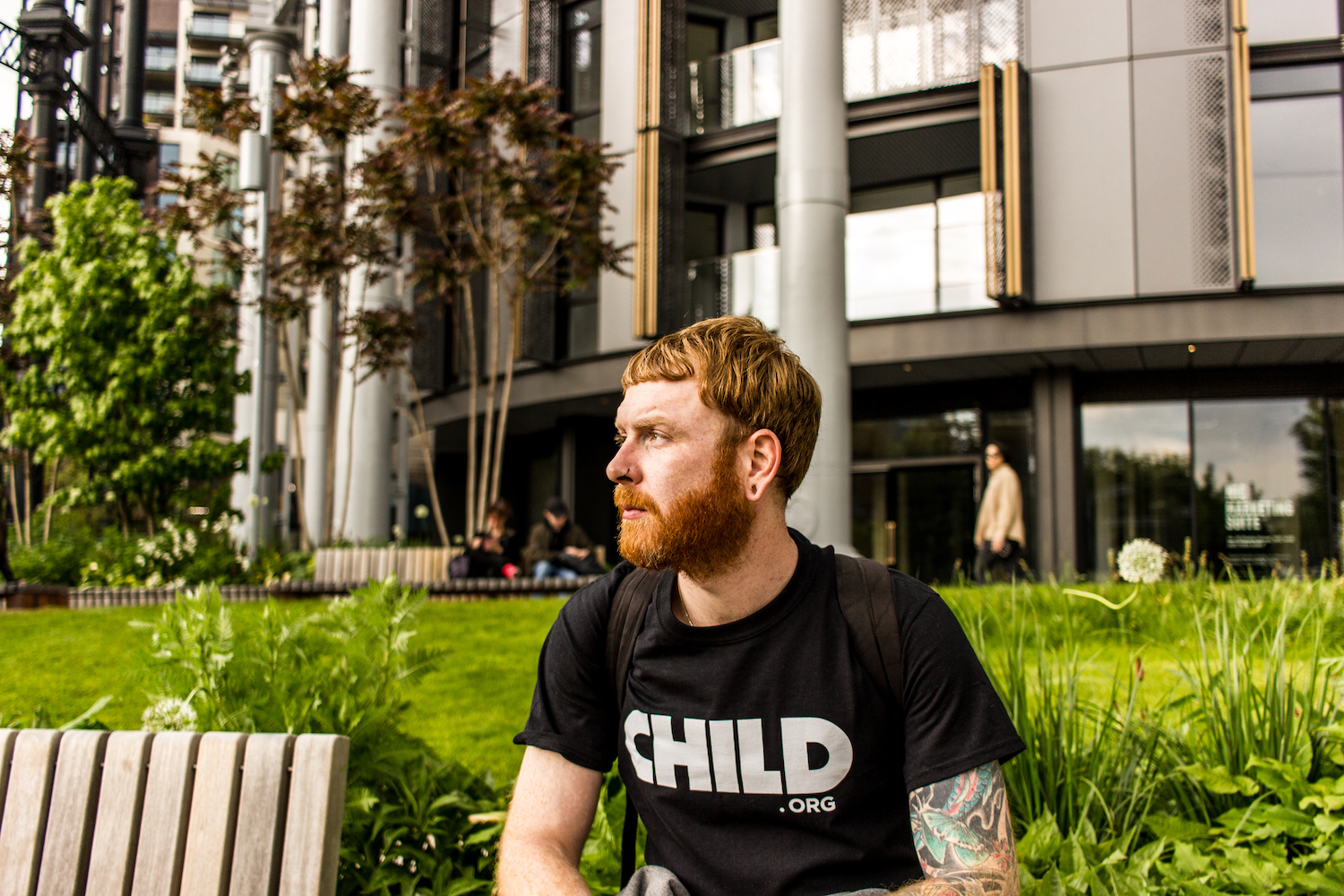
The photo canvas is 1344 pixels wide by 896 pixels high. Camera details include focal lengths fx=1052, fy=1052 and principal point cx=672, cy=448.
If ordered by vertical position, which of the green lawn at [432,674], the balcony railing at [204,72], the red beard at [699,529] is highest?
the balcony railing at [204,72]

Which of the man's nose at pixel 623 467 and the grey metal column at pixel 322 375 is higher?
the grey metal column at pixel 322 375

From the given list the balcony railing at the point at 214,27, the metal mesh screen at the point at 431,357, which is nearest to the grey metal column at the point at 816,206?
the metal mesh screen at the point at 431,357

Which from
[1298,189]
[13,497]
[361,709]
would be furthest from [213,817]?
[13,497]

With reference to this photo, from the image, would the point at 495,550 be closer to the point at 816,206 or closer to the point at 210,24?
the point at 816,206

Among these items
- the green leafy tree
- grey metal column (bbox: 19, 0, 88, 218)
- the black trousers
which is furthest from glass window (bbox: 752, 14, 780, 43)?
grey metal column (bbox: 19, 0, 88, 218)

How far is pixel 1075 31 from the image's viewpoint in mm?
14453

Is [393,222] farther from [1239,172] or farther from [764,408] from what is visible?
[764,408]

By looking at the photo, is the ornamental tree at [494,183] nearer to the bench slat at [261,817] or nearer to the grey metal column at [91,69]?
the bench slat at [261,817]

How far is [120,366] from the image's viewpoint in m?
12.2

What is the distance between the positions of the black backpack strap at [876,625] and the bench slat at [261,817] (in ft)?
3.78

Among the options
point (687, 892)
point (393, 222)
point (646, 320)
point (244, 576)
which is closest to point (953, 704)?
point (687, 892)

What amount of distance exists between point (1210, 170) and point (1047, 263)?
2.30m

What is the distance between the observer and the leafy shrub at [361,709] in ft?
9.07

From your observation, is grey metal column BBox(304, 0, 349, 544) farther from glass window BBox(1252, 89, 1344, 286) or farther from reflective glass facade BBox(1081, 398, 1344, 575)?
glass window BBox(1252, 89, 1344, 286)
